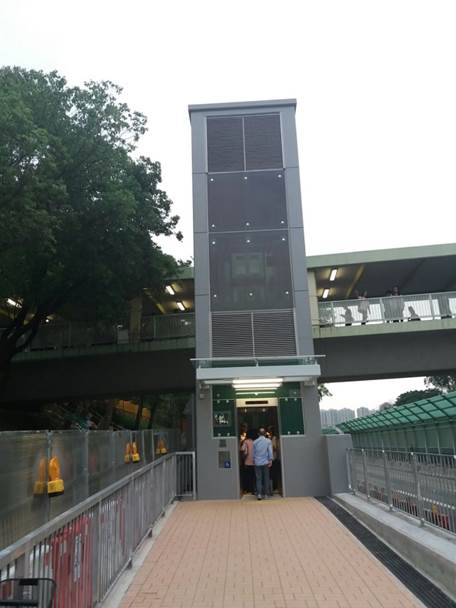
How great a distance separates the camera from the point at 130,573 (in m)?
6.47

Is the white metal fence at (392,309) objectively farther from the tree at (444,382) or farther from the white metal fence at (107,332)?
A: the tree at (444,382)

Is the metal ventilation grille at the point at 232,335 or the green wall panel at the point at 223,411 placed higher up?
the metal ventilation grille at the point at 232,335

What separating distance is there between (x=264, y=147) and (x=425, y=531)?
1324 cm

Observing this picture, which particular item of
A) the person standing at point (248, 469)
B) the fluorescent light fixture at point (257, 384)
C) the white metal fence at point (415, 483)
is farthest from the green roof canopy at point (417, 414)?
the person standing at point (248, 469)

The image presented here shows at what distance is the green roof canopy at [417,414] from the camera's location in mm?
14492

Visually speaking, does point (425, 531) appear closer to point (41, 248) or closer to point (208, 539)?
point (208, 539)

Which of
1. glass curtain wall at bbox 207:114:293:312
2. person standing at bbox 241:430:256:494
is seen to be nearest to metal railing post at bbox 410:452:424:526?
person standing at bbox 241:430:256:494

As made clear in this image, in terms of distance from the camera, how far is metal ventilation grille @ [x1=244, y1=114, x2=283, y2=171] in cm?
1731

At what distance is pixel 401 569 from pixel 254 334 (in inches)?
371

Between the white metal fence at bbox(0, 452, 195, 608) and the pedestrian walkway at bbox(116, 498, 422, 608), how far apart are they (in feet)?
1.34

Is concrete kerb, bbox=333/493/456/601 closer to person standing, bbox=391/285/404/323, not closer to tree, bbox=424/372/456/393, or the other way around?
person standing, bbox=391/285/404/323

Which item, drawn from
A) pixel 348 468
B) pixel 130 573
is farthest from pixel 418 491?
pixel 348 468

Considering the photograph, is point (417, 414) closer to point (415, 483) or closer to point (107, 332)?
point (415, 483)

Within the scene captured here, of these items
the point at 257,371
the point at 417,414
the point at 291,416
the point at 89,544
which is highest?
the point at 257,371
